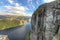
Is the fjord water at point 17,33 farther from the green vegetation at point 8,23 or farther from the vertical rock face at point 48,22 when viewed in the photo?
the vertical rock face at point 48,22

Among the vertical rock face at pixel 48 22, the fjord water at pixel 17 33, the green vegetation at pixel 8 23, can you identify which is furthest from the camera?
the green vegetation at pixel 8 23

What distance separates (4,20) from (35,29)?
56.4 meters

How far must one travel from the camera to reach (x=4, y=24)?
58188mm

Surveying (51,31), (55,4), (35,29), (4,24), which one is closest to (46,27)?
(51,31)

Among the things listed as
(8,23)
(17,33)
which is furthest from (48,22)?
Result: (8,23)

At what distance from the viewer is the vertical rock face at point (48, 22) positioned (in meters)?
4.05

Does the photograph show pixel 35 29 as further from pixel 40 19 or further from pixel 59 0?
pixel 59 0

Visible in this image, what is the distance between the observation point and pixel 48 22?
13.6 feet

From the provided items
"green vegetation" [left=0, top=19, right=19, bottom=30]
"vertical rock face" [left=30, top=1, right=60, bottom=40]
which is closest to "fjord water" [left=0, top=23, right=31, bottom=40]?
"green vegetation" [left=0, top=19, right=19, bottom=30]

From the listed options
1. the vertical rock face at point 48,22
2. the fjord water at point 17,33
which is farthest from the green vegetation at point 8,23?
the vertical rock face at point 48,22

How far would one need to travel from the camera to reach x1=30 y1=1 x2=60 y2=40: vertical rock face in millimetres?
4047

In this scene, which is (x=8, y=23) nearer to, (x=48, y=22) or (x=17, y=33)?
(x=17, y=33)

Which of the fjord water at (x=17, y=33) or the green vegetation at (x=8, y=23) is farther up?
the green vegetation at (x=8, y=23)

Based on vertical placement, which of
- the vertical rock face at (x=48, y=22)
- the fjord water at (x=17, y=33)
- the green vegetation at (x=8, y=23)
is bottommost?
the fjord water at (x=17, y=33)
